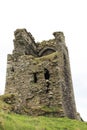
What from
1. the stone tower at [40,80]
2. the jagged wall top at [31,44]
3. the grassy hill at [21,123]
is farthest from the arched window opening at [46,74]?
the grassy hill at [21,123]

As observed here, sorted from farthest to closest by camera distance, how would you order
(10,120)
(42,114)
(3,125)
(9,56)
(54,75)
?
(9,56) → (54,75) → (42,114) → (10,120) → (3,125)

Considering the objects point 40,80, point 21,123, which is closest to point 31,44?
point 40,80

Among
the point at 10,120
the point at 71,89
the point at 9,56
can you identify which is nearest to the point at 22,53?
the point at 9,56

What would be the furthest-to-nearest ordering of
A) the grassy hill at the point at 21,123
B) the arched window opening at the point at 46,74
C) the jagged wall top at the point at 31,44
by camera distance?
the jagged wall top at the point at 31,44 → the arched window opening at the point at 46,74 → the grassy hill at the point at 21,123

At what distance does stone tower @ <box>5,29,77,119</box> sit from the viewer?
24453mm

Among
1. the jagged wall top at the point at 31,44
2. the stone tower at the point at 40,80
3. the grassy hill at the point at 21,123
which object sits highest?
the jagged wall top at the point at 31,44

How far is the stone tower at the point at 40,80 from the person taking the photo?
963 inches

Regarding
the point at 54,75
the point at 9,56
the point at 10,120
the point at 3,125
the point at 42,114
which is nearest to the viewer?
the point at 3,125

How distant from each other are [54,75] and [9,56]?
511 cm

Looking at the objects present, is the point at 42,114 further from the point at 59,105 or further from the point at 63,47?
the point at 63,47

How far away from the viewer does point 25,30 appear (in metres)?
29.1

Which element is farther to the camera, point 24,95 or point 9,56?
point 9,56

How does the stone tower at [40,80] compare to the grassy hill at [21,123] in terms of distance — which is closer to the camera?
the grassy hill at [21,123]

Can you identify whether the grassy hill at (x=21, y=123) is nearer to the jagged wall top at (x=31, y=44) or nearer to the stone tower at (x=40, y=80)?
the stone tower at (x=40, y=80)
